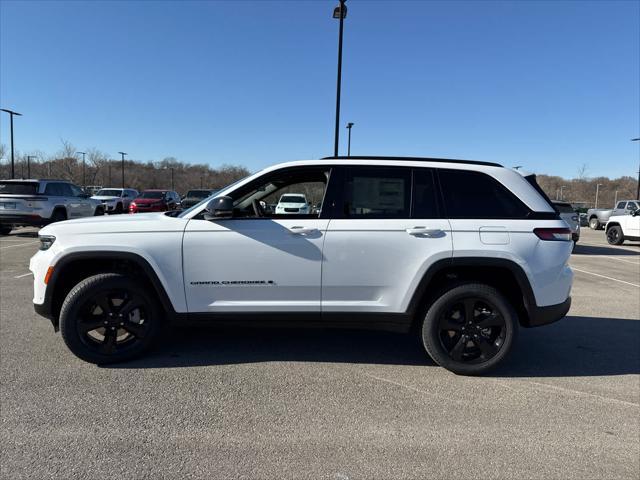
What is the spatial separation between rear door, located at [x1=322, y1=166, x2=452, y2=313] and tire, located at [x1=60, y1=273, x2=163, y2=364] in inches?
64.3

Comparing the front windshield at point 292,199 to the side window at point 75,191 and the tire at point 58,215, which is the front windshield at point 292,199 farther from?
the side window at point 75,191

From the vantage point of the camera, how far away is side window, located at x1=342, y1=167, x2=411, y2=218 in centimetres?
366

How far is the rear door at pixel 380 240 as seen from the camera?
3562mm

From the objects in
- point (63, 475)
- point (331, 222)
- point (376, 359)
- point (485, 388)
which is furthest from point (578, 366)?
point (63, 475)

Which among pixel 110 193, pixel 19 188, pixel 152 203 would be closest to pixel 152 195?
pixel 152 203

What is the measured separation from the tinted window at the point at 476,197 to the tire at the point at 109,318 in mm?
2830

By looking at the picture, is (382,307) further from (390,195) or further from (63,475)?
(63,475)

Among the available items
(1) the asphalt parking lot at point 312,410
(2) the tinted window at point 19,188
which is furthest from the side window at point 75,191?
(1) the asphalt parking lot at point 312,410

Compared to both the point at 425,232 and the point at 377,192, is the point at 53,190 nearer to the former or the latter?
the point at 377,192

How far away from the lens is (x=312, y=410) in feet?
9.95

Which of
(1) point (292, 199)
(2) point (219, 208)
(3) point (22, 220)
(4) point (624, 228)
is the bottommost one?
(3) point (22, 220)

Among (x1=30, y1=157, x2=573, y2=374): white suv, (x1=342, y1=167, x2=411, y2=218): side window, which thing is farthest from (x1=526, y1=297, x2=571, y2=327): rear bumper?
(x1=342, y1=167, x2=411, y2=218): side window

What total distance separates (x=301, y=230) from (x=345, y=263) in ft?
1.57

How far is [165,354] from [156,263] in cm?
99
